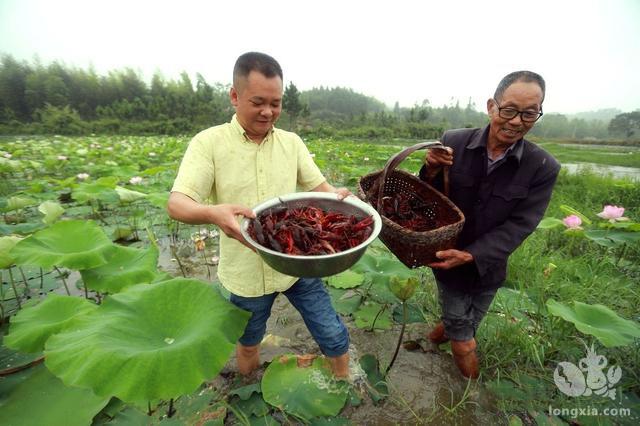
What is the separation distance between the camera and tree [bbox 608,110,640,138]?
48219 mm

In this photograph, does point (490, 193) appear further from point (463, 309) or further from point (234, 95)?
point (234, 95)

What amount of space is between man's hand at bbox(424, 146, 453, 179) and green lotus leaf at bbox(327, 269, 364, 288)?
54.6 inches

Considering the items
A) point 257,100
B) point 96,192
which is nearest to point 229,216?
point 257,100

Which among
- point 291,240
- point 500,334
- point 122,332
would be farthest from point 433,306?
point 122,332

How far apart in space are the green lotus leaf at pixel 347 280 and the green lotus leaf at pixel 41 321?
6.71 feet

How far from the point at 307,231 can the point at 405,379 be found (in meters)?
1.61

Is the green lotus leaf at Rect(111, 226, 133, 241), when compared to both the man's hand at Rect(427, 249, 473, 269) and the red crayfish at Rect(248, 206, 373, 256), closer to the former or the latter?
the red crayfish at Rect(248, 206, 373, 256)

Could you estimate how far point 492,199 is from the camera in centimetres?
204

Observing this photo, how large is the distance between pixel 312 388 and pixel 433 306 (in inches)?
64.4

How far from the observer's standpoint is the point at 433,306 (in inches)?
122

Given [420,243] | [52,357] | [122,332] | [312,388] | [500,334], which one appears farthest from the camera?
[500,334]

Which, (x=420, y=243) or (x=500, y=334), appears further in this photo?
(x=500, y=334)

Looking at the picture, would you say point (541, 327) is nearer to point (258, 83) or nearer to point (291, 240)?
point (291, 240)

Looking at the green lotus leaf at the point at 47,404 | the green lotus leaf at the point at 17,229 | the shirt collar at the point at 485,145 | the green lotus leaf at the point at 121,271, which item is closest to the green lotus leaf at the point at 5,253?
the green lotus leaf at the point at 121,271
